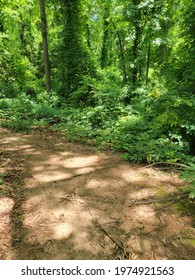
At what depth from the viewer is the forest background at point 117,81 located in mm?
5211

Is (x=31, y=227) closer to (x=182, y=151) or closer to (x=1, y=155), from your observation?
(x=1, y=155)

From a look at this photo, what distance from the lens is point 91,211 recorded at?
2760 millimetres

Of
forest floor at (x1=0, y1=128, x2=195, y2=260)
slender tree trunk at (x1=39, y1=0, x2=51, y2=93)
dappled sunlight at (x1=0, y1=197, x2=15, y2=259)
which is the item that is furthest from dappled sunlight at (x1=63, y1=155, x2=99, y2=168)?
slender tree trunk at (x1=39, y1=0, x2=51, y2=93)

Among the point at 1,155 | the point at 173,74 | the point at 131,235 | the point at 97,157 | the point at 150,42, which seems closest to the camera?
the point at 131,235

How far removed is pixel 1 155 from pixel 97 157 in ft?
7.28

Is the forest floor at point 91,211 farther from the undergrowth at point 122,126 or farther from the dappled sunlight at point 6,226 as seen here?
the undergrowth at point 122,126

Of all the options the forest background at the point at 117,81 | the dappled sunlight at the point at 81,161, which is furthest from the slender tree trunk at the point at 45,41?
the dappled sunlight at the point at 81,161

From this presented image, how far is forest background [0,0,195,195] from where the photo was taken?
5.21 metres

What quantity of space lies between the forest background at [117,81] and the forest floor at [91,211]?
0.76 metres

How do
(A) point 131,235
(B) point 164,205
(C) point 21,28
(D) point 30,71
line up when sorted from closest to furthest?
(A) point 131,235, (B) point 164,205, (D) point 30,71, (C) point 21,28

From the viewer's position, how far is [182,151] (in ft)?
16.3

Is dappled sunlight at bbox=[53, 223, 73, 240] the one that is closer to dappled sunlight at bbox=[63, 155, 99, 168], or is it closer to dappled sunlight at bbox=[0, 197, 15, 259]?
dappled sunlight at bbox=[0, 197, 15, 259]

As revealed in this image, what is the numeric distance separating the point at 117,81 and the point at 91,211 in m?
10.0

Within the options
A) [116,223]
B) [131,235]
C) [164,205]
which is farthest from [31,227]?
[164,205]
